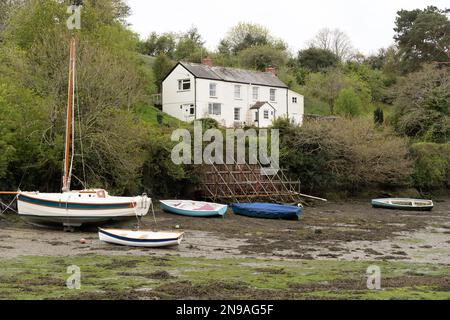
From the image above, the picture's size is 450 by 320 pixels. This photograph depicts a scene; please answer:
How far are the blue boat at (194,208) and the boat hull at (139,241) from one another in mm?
11302

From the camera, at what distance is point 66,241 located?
81.9 feet

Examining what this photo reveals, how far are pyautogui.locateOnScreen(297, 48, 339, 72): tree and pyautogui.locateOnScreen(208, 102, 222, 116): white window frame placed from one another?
112 feet

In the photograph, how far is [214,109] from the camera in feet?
207

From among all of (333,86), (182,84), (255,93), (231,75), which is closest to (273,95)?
(255,93)

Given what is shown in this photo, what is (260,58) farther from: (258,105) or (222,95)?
(222,95)

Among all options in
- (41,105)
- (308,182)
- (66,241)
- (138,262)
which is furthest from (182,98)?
(138,262)

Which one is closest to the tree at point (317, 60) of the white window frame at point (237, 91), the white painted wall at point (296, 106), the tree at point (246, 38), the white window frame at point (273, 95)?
the tree at point (246, 38)

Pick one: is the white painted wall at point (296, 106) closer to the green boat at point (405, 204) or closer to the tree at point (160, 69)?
the tree at point (160, 69)

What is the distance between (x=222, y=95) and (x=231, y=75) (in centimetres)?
359

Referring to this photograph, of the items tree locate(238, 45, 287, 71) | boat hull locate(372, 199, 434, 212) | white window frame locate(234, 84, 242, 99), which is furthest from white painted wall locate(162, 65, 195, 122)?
tree locate(238, 45, 287, 71)

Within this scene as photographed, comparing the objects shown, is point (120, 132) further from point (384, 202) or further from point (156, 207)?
point (384, 202)

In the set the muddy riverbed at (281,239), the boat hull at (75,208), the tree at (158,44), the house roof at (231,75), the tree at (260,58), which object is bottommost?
the muddy riverbed at (281,239)

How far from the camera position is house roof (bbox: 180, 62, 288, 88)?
204ft

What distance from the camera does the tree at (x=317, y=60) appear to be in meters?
93.2
